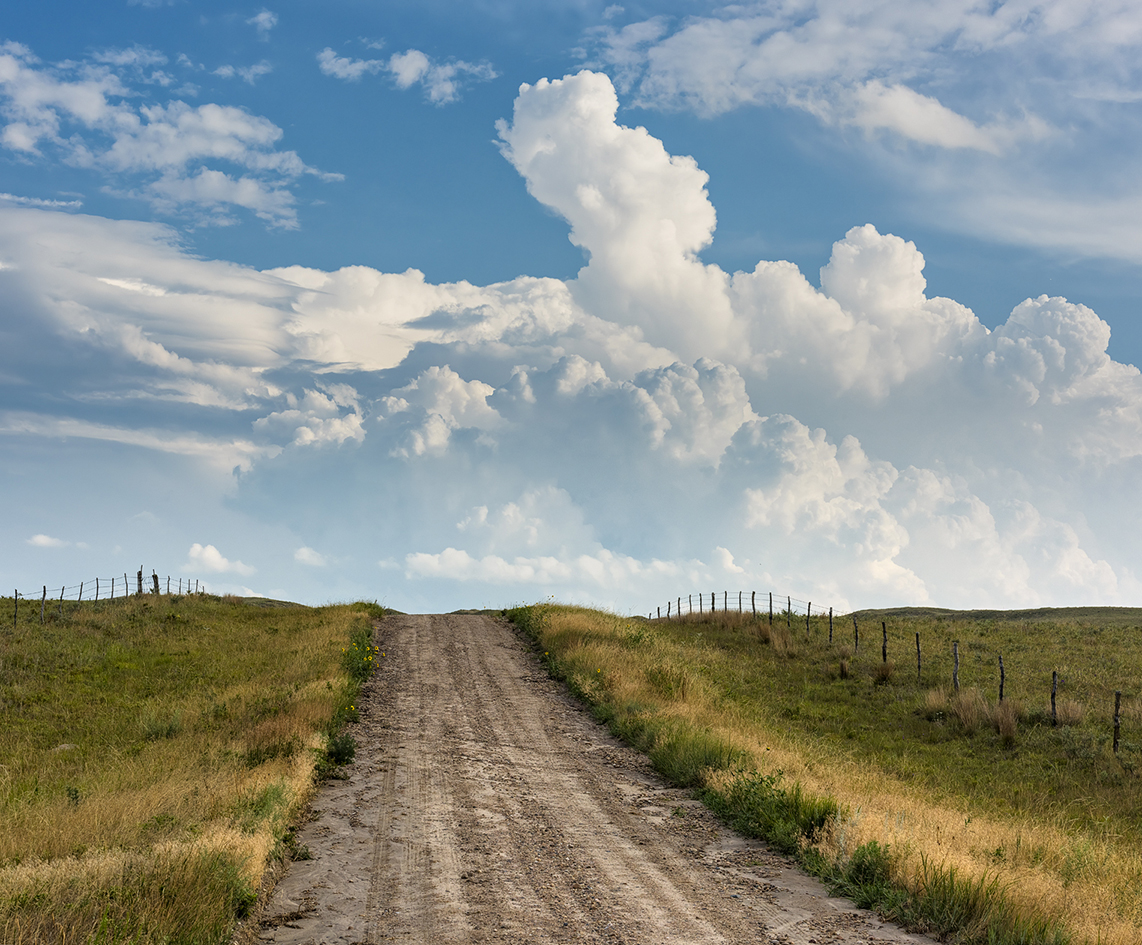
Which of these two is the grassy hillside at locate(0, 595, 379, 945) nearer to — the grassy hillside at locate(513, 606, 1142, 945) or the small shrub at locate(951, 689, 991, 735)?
the grassy hillside at locate(513, 606, 1142, 945)

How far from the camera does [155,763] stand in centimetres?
1295

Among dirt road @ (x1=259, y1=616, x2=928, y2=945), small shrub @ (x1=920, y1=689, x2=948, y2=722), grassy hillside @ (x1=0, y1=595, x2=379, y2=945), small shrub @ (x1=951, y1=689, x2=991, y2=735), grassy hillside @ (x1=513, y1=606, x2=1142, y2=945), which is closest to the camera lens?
grassy hillside @ (x1=0, y1=595, x2=379, y2=945)

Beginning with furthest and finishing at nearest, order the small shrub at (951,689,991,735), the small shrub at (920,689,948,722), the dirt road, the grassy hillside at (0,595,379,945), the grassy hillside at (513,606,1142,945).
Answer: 1. the small shrub at (920,689,948,722)
2. the small shrub at (951,689,991,735)
3. the grassy hillside at (513,606,1142,945)
4. the dirt road
5. the grassy hillside at (0,595,379,945)

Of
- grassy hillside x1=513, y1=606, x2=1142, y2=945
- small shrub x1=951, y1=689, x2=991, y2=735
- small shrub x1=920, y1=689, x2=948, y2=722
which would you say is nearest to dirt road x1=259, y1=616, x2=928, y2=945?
grassy hillside x1=513, y1=606, x2=1142, y2=945

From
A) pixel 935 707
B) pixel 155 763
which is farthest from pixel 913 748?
pixel 155 763

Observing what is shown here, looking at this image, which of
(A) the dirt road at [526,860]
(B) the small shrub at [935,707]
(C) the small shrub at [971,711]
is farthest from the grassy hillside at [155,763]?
(C) the small shrub at [971,711]

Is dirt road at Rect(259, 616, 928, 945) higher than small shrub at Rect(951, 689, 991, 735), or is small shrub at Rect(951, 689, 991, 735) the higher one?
dirt road at Rect(259, 616, 928, 945)

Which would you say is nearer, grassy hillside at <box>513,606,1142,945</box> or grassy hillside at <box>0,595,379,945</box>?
grassy hillside at <box>0,595,379,945</box>

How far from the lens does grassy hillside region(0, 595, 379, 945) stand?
6656 mm

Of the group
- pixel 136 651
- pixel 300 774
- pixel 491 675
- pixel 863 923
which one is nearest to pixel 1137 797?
pixel 863 923

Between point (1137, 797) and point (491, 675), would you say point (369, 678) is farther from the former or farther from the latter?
point (1137, 797)

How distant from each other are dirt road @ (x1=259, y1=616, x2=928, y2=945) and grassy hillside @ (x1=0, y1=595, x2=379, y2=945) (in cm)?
77

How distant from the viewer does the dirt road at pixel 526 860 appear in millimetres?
7430

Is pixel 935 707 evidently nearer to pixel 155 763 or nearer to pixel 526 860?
pixel 526 860
